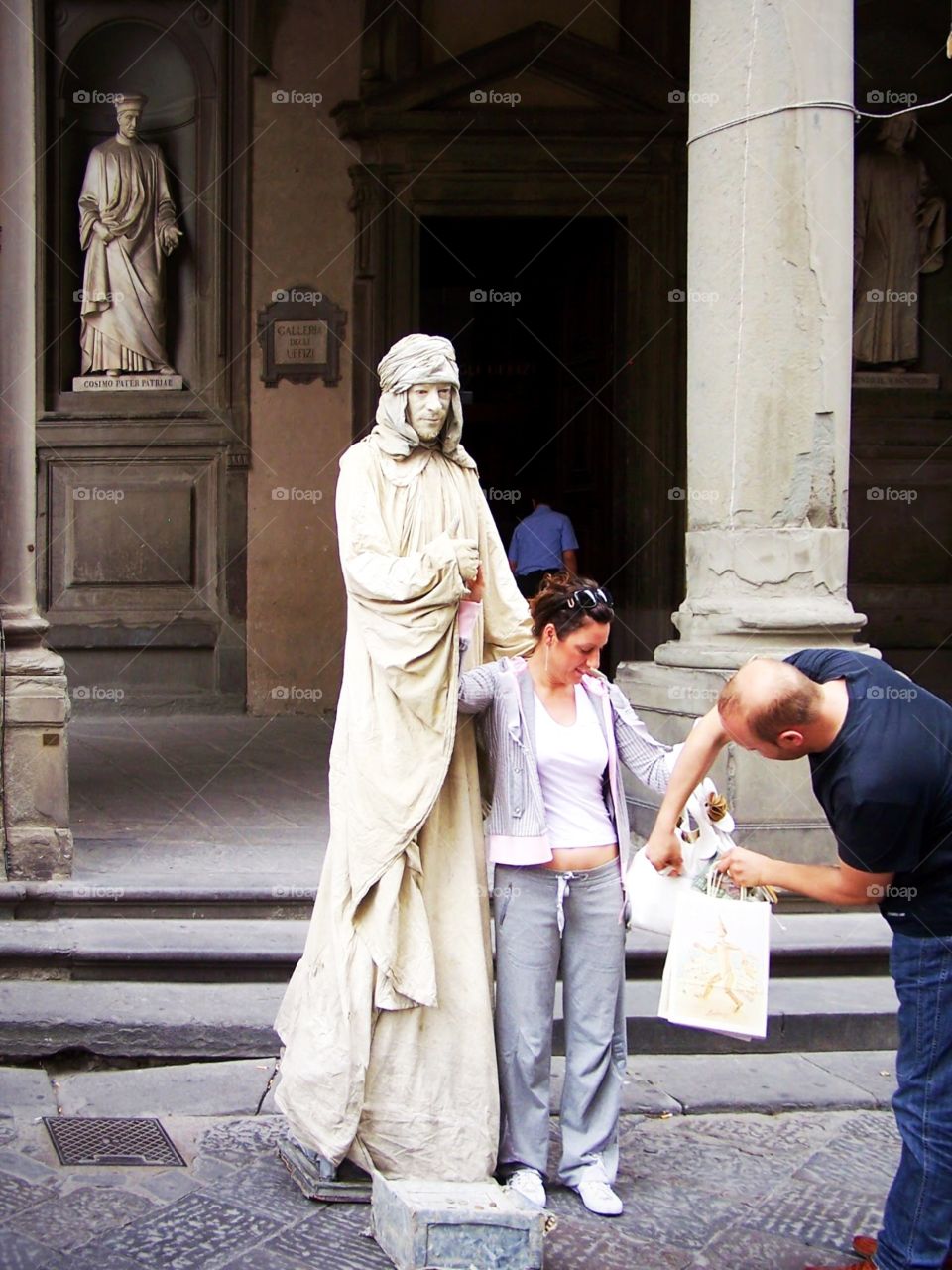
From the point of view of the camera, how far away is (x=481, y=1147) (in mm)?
3730

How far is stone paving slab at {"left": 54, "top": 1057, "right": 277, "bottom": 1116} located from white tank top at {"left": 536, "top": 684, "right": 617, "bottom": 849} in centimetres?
139

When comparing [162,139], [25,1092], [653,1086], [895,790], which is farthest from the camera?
[162,139]

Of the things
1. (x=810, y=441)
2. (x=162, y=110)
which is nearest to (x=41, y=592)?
(x=162, y=110)

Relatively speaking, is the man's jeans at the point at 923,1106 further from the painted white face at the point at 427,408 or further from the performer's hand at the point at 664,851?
the painted white face at the point at 427,408

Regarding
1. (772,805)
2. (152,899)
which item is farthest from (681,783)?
(152,899)

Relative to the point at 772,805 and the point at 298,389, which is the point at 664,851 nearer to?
the point at 772,805

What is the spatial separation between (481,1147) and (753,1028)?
0.82 m

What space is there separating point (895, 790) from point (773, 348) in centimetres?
313

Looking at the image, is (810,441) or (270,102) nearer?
(810,441)

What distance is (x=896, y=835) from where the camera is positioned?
300 cm

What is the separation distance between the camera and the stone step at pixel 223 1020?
474 cm

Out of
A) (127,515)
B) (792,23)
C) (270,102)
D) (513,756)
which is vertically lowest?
(513,756)

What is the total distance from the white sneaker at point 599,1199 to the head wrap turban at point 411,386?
1861 mm

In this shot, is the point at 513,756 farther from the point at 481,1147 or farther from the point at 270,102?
the point at 270,102
